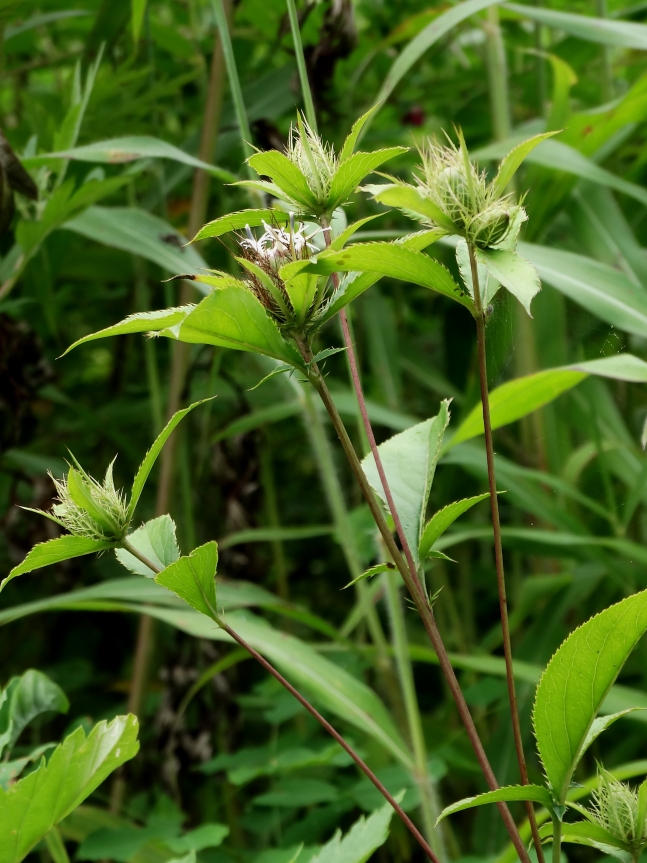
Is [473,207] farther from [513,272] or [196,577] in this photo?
[196,577]

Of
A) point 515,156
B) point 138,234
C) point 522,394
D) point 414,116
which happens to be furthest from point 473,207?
point 414,116

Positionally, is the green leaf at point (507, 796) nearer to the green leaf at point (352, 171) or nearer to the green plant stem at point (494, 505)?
the green plant stem at point (494, 505)

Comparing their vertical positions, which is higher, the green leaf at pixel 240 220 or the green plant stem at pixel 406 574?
the green leaf at pixel 240 220

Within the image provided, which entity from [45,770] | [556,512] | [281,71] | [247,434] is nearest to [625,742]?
[556,512]

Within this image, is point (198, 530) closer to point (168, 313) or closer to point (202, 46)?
point (202, 46)

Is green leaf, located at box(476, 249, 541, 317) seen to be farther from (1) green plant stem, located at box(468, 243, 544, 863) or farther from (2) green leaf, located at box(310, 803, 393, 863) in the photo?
A: (2) green leaf, located at box(310, 803, 393, 863)

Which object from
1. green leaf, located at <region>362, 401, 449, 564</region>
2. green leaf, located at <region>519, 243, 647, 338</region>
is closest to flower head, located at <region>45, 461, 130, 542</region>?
green leaf, located at <region>362, 401, 449, 564</region>

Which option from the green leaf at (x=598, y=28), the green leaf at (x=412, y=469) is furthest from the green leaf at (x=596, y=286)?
the green leaf at (x=412, y=469)
